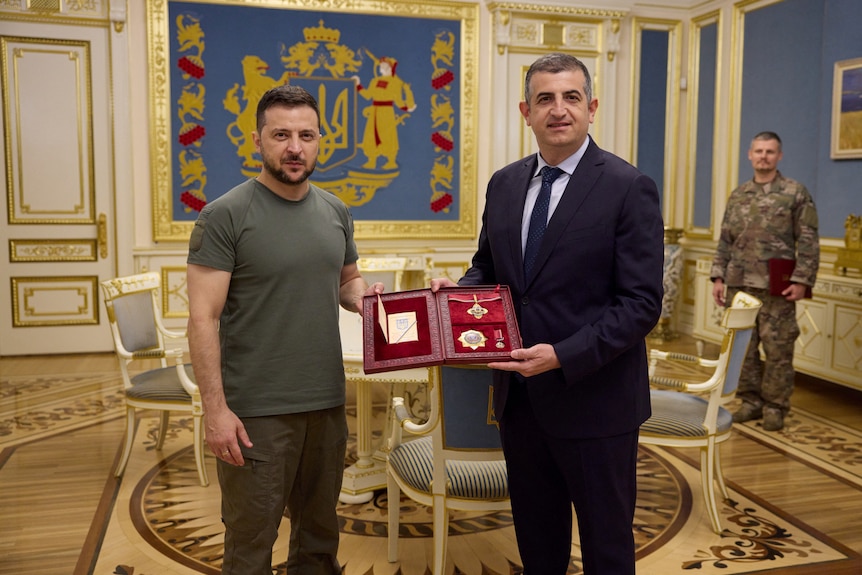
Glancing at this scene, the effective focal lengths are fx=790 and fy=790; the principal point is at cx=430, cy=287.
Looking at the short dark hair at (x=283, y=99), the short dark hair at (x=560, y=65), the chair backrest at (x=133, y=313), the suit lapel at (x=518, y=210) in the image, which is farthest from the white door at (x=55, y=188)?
the short dark hair at (x=560, y=65)

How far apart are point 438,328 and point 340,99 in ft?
16.3

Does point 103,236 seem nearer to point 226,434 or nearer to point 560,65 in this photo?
point 226,434

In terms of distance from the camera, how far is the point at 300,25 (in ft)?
21.0

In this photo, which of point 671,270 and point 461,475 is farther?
point 671,270

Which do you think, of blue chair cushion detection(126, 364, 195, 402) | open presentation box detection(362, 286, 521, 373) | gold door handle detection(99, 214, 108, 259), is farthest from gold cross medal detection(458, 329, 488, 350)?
gold door handle detection(99, 214, 108, 259)

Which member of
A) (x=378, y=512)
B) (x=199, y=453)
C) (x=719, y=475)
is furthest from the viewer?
(x=199, y=453)

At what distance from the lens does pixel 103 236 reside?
6223 millimetres

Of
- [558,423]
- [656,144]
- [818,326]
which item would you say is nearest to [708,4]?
Result: [656,144]

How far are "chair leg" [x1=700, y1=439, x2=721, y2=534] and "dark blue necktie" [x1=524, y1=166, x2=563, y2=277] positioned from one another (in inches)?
67.2

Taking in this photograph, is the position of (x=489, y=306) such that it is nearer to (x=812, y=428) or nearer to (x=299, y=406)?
(x=299, y=406)

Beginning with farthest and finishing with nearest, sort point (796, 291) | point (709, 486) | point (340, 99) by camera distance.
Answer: point (340, 99) → point (796, 291) → point (709, 486)

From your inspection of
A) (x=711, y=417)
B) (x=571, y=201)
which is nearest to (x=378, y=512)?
(x=711, y=417)

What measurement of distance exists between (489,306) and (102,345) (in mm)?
5248

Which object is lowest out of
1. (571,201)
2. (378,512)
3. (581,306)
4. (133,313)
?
(378,512)
